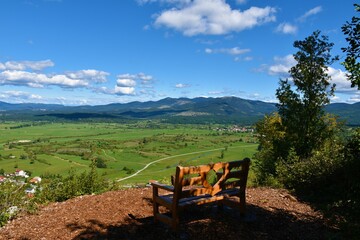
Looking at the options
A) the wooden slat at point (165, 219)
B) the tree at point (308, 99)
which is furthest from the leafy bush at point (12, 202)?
the tree at point (308, 99)

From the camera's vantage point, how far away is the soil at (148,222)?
701 cm

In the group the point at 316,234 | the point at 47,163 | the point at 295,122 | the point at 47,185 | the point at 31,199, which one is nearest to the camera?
the point at 316,234

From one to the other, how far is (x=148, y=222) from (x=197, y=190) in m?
1.55

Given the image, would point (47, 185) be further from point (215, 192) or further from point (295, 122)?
point (295, 122)

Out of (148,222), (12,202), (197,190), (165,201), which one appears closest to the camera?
(165,201)

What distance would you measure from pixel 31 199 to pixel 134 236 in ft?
15.3

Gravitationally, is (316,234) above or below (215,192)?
below

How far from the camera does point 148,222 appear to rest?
25.1 ft

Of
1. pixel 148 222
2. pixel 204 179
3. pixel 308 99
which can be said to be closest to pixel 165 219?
pixel 148 222

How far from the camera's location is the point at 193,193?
7141 millimetres

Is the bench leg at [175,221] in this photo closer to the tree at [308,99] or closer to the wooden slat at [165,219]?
the wooden slat at [165,219]

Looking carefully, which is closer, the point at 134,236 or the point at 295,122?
the point at 134,236

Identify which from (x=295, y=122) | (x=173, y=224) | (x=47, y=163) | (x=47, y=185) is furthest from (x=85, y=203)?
(x=47, y=163)

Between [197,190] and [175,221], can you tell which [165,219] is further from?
[197,190]
